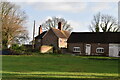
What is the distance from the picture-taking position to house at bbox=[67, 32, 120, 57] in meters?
49.0

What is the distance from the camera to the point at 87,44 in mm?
51344

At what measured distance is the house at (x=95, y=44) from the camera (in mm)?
48981

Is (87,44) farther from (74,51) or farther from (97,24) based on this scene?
(97,24)

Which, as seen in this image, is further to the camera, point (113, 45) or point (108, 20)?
point (108, 20)

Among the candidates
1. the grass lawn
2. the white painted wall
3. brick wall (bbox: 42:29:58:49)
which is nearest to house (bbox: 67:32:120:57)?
the white painted wall

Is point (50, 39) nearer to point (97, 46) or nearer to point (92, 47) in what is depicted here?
point (92, 47)

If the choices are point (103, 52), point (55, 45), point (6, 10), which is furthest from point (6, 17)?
point (103, 52)

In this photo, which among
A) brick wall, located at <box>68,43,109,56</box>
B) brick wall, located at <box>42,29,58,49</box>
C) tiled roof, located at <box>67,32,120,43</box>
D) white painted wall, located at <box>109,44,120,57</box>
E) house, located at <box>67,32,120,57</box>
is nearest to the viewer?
white painted wall, located at <box>109,44,120,57</box>

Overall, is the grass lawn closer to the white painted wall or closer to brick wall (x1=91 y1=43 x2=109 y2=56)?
the white painted wall

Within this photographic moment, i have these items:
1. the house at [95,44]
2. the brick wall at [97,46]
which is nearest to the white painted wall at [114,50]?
the house at [95,44]

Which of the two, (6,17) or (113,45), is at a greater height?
(6,17)

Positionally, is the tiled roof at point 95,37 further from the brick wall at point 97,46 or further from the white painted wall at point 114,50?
the white painted wall at point 114,50

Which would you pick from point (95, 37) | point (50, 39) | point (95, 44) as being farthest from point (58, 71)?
point (50, 39)

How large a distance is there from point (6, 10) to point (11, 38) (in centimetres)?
681
